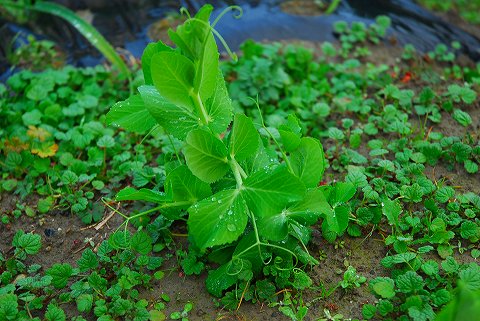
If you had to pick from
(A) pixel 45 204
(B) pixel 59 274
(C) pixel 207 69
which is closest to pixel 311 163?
(C) pixel 207 69

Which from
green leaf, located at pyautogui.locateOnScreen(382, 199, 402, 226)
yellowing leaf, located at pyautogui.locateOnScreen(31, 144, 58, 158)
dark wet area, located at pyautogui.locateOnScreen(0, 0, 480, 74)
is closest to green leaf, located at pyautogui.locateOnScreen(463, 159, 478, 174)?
green leaf, located at pyautogui.locateOnScreen(382, 199, 402, 226)

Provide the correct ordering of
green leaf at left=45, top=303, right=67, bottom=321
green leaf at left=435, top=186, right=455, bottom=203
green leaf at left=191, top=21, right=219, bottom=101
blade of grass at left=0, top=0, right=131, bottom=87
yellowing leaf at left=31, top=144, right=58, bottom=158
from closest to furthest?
green leaf at left=191, top=21, right=219, bottom=101, green leaf at left=45, top=303, right=67, bottom=321, green leaf at left=435, top=186, right=455, bottom=203, yellowing leaf at left=31, top=144, right=58, bottom=158, blade of grass at left=0, top=0, right=131, bottom=87

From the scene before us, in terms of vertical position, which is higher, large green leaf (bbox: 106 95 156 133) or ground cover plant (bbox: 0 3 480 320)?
large green leaf (bbox: 106 95 156 133)

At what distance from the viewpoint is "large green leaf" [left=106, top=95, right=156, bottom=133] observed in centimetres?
201

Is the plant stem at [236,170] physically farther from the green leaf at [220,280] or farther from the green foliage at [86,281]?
the green foliage at [86,281]

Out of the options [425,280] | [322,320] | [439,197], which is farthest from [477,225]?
[322,320]

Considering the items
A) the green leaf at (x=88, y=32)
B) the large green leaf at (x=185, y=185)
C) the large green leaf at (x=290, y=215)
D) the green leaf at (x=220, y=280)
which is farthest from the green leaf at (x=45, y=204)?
the large green leaf at (x=290, y=215)

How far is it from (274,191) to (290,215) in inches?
8.1

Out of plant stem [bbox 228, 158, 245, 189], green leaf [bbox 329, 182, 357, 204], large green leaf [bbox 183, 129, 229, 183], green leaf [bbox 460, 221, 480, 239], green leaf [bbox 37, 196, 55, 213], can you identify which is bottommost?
green leaf [bbox 37, 196, 55, 213]

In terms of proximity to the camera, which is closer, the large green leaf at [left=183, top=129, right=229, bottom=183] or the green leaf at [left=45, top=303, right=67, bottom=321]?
the large green leaf at [left=183, top=129, right=229, bottom=183]

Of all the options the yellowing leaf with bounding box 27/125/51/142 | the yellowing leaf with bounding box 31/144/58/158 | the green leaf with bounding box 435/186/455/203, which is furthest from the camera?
the yellowing leaf with bounding box 27/125/51/142

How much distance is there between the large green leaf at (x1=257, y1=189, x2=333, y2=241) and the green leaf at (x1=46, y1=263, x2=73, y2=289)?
77 cm

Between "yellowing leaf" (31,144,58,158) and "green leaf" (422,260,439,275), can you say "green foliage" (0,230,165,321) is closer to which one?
"yellowing leaf" (31,144,58,158)

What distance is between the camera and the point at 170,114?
1.92m
